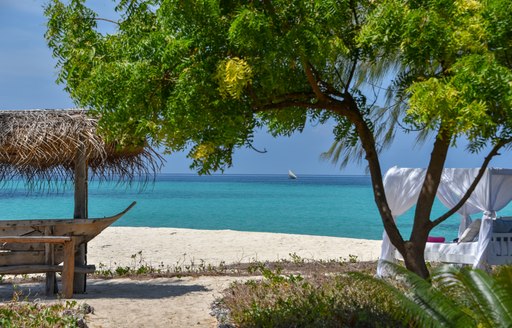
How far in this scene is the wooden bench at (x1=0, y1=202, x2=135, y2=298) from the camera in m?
9.42

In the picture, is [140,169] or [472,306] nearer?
[472,306]

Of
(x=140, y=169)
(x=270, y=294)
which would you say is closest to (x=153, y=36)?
(x=270, y=294)

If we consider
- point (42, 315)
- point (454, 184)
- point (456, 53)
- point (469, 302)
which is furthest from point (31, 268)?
point (454, 184)

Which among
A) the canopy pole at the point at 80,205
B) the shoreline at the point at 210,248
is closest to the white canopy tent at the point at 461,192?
the shoreline at the point at 210,248

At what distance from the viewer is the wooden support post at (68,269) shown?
30.8ft

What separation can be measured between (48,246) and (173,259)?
5608 millimetres

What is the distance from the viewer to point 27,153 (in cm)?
958

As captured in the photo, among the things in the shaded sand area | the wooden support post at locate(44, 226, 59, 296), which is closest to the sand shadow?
the shaded sand area

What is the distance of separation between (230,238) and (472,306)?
13.0 metres

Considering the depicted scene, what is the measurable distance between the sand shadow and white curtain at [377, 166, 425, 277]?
11.0 ft

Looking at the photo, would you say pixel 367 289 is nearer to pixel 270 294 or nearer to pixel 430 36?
pixel 270 294

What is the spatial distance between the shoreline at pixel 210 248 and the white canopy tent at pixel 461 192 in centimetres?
256

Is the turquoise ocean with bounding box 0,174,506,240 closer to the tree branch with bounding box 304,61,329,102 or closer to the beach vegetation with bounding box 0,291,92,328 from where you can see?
the beach vegetation with bounding box 0,291,92,328

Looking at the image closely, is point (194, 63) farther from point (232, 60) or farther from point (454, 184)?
point (454, 184)
